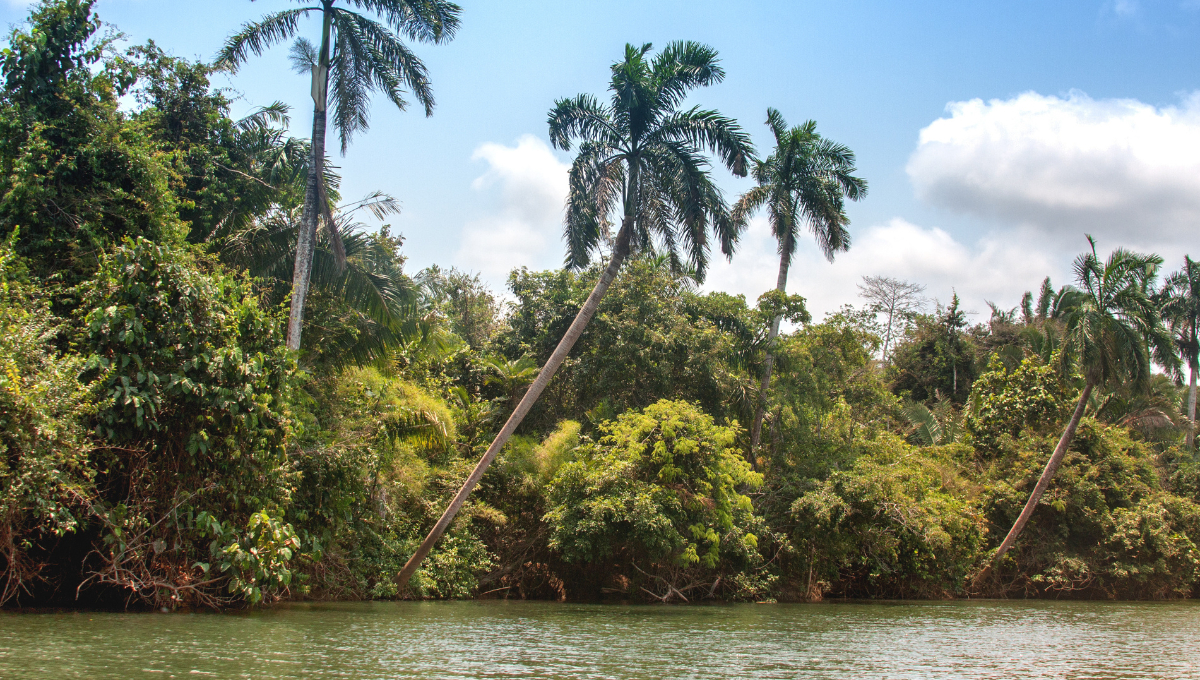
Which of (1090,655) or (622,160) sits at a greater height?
(622,160)

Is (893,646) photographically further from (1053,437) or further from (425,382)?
(1053,437)

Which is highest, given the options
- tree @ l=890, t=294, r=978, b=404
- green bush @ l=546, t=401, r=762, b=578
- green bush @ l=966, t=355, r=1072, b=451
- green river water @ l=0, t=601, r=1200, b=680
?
tree @ l=890, t=294, r=978, b=404

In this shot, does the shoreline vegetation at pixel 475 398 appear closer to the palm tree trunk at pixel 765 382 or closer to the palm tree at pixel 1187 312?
the palm tree trunk at pixel 765 382

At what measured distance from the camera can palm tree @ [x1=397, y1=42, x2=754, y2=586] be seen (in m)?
20.2

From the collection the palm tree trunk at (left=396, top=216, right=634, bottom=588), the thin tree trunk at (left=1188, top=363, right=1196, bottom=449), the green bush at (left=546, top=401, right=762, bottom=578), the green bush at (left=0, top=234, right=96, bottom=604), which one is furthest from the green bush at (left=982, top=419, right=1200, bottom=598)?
the green bush at (left=0, top=234, right=96, bottom=604)

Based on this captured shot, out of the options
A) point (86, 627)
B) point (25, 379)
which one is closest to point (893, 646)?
point (86, 627)

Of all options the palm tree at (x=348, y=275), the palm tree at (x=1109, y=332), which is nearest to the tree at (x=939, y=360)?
the palm tree at (x=1109, y=332)

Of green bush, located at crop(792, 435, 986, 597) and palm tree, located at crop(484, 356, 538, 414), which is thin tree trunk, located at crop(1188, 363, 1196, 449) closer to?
green bush, located at crop(792, 435, 986, 597)

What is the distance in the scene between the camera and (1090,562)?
27969mm

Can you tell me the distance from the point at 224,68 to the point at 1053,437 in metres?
28.8

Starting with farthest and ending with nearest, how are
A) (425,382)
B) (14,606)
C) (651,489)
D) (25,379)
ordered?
(425,382), (651,489), (14,606), (25,379)

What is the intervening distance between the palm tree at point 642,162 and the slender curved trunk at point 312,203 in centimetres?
569

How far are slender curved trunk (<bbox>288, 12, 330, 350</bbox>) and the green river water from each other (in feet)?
19.0

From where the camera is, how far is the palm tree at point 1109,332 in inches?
1049
